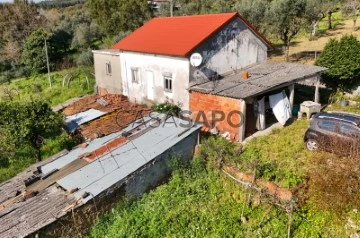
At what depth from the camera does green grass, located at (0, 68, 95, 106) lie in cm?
2868

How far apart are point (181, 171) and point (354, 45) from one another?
1487 cm

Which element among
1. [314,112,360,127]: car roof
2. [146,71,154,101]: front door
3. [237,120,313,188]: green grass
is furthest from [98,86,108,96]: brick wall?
[314,112,360,127]: car roof

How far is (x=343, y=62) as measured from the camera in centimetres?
2002

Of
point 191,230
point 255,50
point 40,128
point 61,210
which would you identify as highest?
point 255,50

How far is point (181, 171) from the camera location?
13211mm

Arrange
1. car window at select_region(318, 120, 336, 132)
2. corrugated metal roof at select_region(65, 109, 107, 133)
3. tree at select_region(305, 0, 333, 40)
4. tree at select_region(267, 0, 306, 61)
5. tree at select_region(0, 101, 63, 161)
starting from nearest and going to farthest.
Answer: car window at select_region(318, 120, 336, 132), tree at select_region(0, 101, 63, 161), corrugated metal roof at select_region(65, 109, 107, 133), tree at select_region(267, 0, 306, 61), tree at select_region(305, 0, 333, 40)

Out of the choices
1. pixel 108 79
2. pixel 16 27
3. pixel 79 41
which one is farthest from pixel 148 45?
pixel 16 27

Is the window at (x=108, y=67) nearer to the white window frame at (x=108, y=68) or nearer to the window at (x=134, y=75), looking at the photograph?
the white window frame at (x=108, y=68)

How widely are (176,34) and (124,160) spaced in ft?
34.2

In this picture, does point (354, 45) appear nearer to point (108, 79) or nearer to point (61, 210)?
point (108, 79)

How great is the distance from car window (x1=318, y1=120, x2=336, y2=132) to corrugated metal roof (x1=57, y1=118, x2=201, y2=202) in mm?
5395

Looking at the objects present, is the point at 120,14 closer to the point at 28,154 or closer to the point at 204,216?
the point at 28,154

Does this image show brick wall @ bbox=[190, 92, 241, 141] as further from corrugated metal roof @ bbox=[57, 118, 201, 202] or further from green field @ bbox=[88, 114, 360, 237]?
green field @ bbox=[88, 114, 360, 237]

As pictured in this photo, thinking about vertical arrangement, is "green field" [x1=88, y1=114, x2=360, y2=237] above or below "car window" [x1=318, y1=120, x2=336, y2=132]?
below
